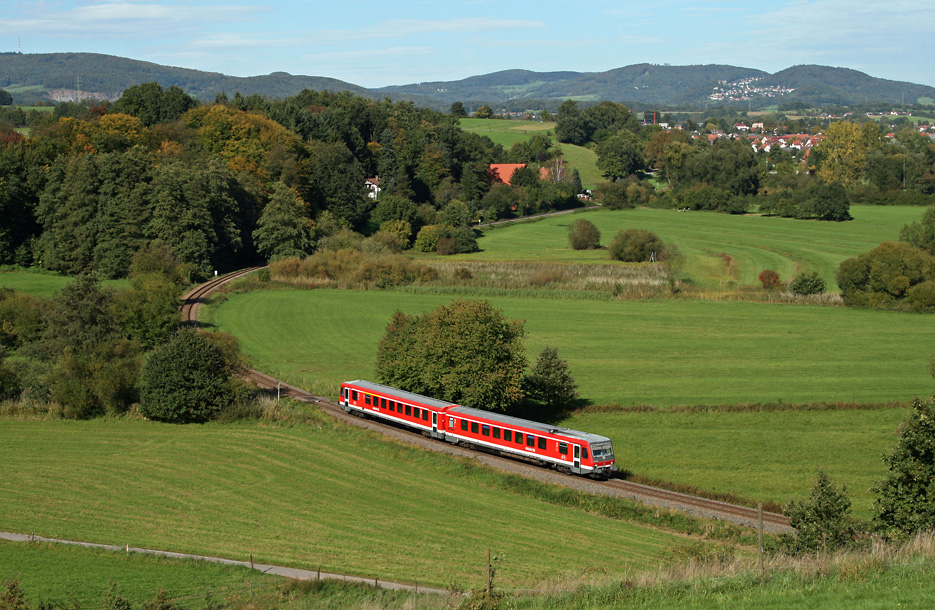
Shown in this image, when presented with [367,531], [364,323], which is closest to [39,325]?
[364,323]

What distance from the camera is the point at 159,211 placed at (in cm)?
7619

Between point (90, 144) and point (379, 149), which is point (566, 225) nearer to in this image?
point (379, 149)

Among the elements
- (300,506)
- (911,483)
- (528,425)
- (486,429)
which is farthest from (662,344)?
(911,483)

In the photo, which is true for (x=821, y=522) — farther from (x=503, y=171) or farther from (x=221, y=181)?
(x=503, y=171)

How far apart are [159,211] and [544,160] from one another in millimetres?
94530

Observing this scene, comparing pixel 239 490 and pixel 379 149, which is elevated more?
pixel 379 149

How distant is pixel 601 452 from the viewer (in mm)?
30469

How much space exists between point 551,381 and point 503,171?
342ft

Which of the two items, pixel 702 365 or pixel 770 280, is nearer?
pixel 702 365

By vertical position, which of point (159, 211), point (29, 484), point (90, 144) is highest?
point (90, 144)

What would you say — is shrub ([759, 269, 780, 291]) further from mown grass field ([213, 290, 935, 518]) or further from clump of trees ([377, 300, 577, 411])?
clump of trees ([377, 300, 577, 411])

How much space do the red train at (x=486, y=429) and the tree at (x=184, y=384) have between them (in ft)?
19.6

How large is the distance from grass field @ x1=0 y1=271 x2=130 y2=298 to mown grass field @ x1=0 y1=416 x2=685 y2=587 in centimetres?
3332

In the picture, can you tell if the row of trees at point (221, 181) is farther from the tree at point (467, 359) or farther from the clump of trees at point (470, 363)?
the tree at point (467, 359)
